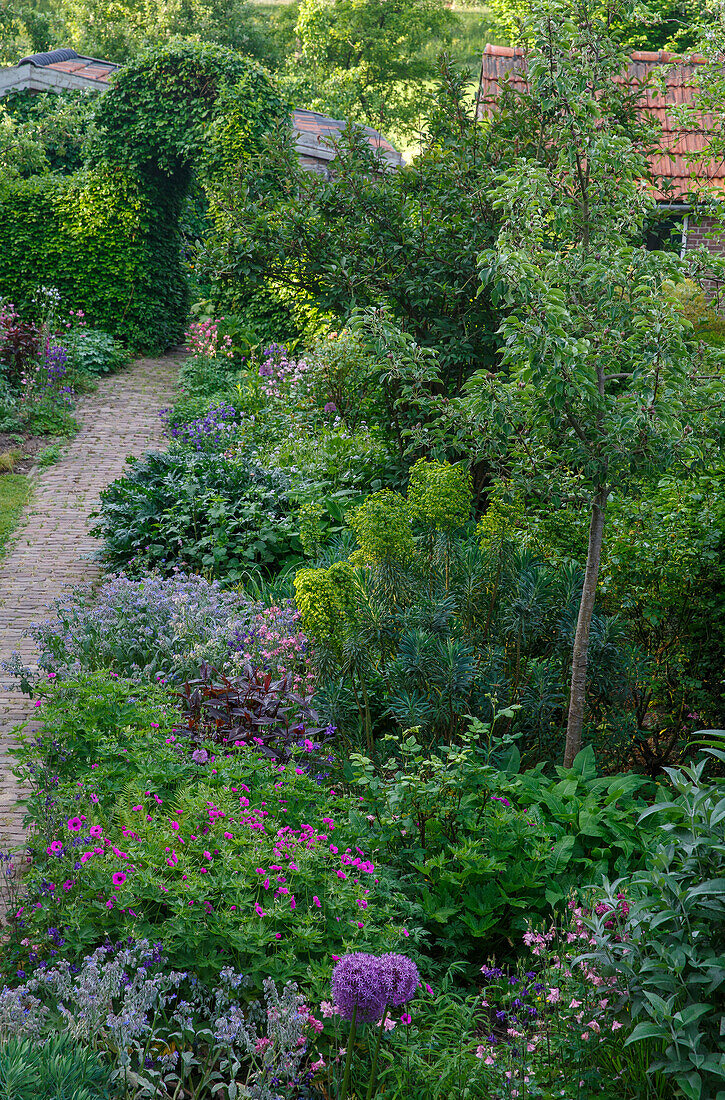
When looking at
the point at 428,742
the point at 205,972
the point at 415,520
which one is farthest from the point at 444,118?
the point at 205,972

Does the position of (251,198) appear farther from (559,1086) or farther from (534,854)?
(559,1086)

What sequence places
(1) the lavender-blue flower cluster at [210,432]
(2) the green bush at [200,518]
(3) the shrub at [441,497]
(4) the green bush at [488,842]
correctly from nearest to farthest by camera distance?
(4) the green bush at [488,842], (3) the shrub at [441,497], (2) the green bush at [200,518], (1) the lavender-blue flower cluster at [210,432]

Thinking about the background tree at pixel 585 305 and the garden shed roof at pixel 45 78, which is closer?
the background tree at pixel 585 305

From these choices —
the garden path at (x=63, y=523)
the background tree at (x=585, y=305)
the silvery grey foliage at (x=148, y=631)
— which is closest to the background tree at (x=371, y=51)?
the garden path at (x=63, y=523)

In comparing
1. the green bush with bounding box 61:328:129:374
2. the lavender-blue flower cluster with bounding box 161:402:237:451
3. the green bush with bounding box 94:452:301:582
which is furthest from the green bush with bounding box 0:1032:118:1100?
the green bush with bounding box 61:328:129:374

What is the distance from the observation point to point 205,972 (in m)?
2.86

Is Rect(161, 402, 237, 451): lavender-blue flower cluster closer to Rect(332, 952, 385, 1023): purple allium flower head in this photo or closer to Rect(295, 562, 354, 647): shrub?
Rect(295, 562, 354, 647): shrub

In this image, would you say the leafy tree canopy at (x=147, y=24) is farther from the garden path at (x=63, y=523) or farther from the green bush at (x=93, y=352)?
the garden path at (x=63, y=523)

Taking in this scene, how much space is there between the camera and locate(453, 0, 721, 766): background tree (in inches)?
144

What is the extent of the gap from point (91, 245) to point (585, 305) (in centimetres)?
1300

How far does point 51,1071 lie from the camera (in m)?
2.25

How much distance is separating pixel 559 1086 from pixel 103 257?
50.0 ft

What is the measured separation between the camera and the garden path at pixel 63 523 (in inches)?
212

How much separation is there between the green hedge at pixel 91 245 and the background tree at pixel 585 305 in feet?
40.7
